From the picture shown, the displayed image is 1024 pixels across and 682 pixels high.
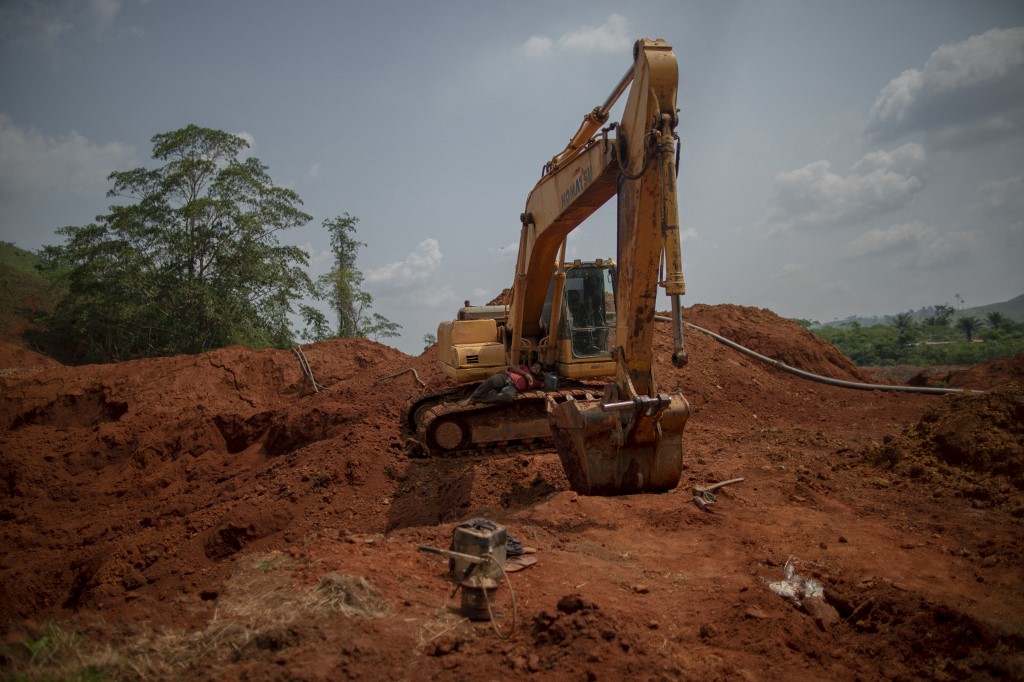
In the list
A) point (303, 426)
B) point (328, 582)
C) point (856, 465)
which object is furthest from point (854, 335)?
point (328, 582)

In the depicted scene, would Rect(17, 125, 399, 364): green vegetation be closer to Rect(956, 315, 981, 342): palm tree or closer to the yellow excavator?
the yellow excavator

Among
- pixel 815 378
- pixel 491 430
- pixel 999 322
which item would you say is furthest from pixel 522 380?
pixel 999 322

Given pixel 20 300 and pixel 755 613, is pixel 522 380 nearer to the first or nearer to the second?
pixel 755 613

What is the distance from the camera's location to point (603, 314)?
8688 millimetres

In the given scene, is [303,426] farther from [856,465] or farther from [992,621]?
[992,621]

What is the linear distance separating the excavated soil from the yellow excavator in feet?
1.91

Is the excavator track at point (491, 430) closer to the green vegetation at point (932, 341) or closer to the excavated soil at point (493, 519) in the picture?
the excavated soil at point (493, 519)

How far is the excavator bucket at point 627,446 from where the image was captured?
5.52m

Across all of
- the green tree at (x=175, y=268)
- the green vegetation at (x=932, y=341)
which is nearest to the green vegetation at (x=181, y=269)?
the green tree at (x=175, y=268)

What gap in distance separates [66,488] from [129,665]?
8.87 m

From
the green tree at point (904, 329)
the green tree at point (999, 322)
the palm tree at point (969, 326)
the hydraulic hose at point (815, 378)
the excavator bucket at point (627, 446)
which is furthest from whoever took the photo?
the green tree at point (999, 322)

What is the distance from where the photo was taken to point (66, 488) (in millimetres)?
10078

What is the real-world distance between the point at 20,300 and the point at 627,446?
2569cm

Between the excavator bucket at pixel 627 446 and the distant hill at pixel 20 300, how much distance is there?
75.1 feet
